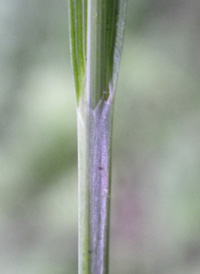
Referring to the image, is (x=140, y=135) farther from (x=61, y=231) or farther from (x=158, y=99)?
(x=61, y=231)

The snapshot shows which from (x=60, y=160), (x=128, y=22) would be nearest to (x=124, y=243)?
(x=60, y=160)

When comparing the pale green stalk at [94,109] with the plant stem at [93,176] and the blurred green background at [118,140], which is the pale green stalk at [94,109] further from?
the blurred green background at [118,140]

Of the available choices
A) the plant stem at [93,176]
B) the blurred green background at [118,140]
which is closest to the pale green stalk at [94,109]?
the plant stem at [93,176]

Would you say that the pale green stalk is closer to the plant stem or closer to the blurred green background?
the plant stem

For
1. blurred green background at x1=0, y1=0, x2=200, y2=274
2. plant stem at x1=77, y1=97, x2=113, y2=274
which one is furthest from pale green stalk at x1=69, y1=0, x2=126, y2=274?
blurred green background at x1=0, y1=0, x2=200, y2=274

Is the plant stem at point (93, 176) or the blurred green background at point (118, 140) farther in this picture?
the blurred green background at point (118, 140)

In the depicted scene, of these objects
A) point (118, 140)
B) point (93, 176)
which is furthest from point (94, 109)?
point (118, 140)
